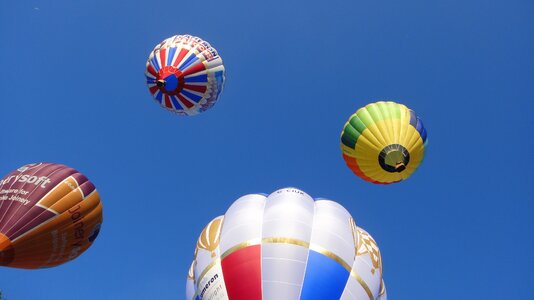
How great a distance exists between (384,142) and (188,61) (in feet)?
23.5

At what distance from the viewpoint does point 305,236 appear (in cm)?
1031

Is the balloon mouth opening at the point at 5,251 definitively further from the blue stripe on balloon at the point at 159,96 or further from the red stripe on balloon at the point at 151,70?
the red stripe on balloon at the point at 151,70

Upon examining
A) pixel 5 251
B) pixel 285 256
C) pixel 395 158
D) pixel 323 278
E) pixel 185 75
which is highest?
pixel 185 75

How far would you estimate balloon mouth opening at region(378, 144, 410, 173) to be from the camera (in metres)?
14.2

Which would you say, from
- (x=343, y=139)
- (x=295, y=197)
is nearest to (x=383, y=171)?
(x=343, y=139)

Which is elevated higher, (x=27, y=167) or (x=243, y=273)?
(x=27, y=167)

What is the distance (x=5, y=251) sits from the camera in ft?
36.7

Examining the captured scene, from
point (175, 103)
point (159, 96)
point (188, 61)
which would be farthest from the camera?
point (159, 96)

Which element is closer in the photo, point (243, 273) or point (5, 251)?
point (243, 273)

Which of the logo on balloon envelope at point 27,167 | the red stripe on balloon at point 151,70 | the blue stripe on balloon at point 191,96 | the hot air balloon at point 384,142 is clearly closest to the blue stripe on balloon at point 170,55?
the red stripe on balloon at point 151,70

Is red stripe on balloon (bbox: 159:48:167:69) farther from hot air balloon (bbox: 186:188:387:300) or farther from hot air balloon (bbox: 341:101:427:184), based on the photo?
hot air balloon (bbox: 186:188:387:300)

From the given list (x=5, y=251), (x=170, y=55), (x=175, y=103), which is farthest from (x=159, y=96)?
(x=5, y=251)

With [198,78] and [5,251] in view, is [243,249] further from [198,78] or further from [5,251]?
[198,78]

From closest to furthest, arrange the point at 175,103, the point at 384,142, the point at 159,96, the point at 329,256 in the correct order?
1. the point at 329,256
2. the point at 384,142
3. the point at 175,103
4. the point at 159,96
